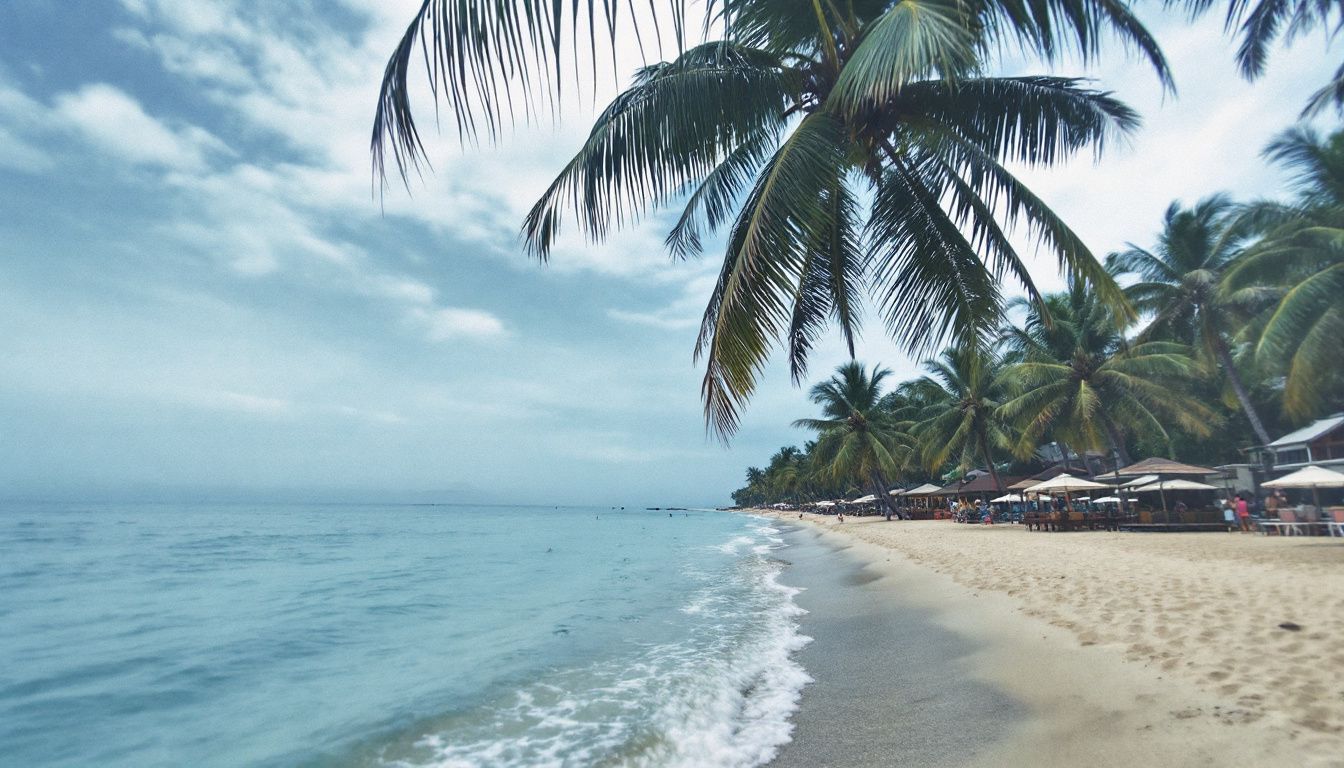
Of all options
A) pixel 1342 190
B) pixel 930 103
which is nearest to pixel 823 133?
pixel 930 103

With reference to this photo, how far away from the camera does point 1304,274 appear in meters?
15.9

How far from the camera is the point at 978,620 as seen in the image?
303 inches

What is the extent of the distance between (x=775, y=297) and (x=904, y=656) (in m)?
4.59

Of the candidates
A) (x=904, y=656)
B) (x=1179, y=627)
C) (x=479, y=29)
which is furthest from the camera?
(x=904, y=656)

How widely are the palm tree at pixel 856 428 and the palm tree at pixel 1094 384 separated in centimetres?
1136

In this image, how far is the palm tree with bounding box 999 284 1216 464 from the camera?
2075 centimetres

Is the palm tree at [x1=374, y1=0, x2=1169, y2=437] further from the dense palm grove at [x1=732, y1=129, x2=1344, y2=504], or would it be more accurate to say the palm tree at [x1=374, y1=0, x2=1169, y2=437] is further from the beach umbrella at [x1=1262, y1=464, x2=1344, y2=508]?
the beach umbrella at [x1=1262, y1=464, x2=1344, y2=508]

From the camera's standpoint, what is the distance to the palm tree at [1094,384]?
68.1 ft

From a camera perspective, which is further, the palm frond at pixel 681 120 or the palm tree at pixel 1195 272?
the palm tree at pixel 1195 272

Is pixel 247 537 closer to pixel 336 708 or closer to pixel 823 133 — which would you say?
pixel 336 708

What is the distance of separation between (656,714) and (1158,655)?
14.2 ft

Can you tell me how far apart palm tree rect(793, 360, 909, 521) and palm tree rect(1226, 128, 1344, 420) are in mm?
18853

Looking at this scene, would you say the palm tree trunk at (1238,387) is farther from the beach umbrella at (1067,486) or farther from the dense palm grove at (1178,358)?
the beach umbrella at (1067,486)

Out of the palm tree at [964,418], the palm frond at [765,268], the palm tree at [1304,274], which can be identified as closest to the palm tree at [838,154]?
the palm frond at [765,268]
